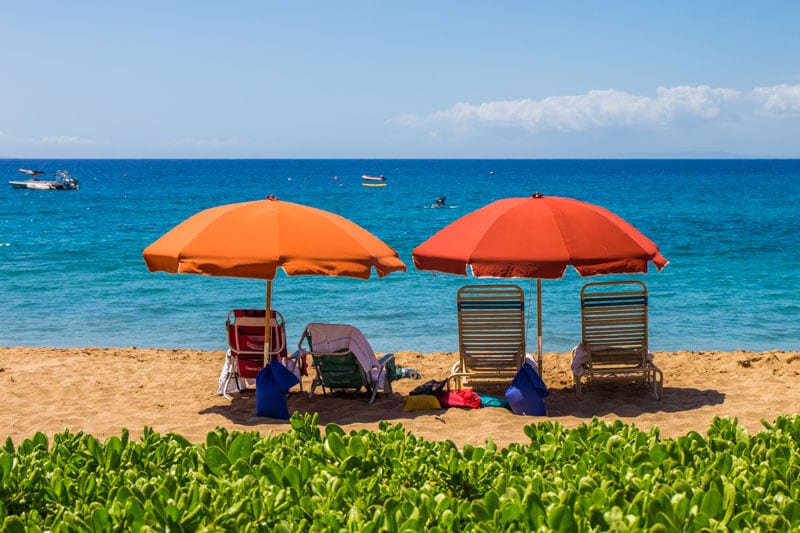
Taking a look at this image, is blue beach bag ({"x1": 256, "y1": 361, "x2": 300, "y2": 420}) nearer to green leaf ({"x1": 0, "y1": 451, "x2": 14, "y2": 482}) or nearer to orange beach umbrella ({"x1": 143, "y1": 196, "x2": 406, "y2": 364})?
orange beach umbrella ({"x1": 143, "y1": 196, "x2": 406, "y2": 364})

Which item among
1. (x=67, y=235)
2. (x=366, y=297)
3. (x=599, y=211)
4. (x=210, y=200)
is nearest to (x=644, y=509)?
(x=599, y=211)

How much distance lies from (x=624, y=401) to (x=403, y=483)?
537 centimetres

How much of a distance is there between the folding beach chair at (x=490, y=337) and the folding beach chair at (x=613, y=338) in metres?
0.60

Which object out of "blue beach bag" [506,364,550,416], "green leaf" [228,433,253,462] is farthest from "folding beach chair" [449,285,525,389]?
"green leaf" [228,433,253,462]

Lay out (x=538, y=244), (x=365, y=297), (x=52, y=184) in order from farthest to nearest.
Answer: (x=52, y=184) → (x=365, y=297) → (x=538, y=244)

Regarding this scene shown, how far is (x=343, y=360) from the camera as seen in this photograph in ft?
27.7

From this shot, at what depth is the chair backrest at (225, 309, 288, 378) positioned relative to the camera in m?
8.60

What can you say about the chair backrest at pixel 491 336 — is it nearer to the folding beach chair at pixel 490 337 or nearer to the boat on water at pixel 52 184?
the folding beach chair at pixel 490 337

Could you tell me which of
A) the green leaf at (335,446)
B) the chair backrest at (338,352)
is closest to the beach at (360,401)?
the chair backrest at (338,352)

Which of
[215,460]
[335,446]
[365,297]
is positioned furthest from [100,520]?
[365,297]

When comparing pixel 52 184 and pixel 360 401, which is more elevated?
pixel 52 184

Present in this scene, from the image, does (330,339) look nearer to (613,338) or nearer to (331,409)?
(331,409)

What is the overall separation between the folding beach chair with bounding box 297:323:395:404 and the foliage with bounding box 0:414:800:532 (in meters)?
4.07

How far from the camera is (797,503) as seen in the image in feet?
9.61
